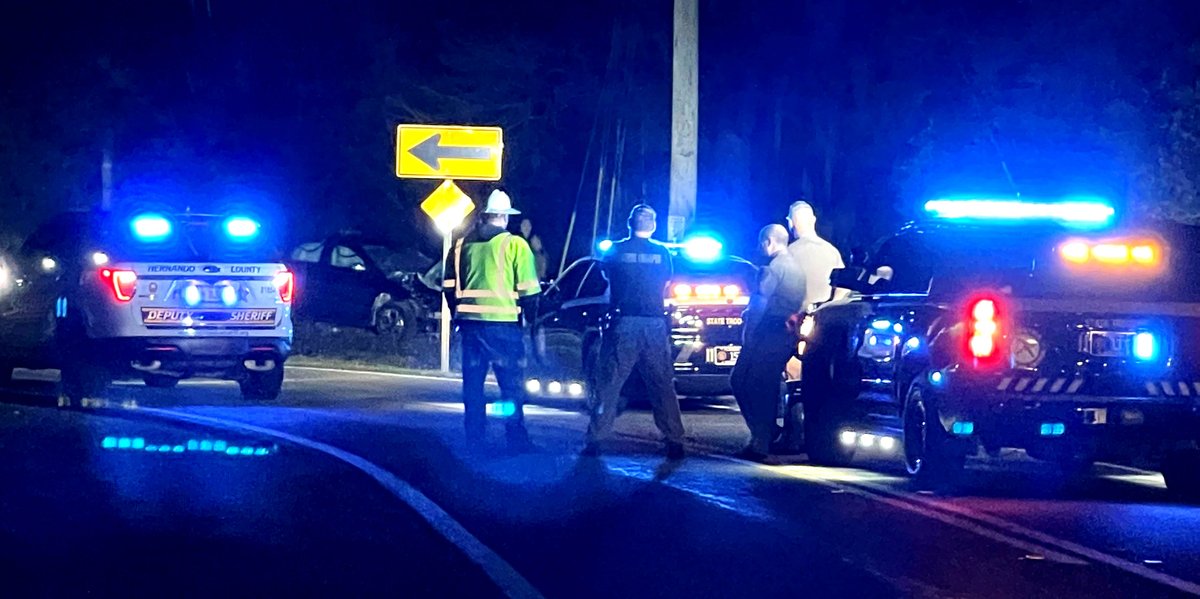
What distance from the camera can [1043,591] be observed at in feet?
26.9

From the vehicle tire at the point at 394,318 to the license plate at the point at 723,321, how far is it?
1124 cm

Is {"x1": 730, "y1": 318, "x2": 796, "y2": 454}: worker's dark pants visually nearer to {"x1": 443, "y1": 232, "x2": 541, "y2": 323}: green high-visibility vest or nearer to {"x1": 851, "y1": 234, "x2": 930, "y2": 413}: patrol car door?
{"x1": 851, "y1": 234, "x2": 930, "y2": 413}: patrol car door

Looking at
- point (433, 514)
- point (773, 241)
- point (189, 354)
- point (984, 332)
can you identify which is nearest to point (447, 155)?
point (189, 354)

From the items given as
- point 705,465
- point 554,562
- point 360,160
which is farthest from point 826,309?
point 360,160

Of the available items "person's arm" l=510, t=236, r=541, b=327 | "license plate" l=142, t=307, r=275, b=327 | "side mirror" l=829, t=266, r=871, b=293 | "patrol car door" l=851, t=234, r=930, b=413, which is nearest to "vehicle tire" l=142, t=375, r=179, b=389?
"license plate" l=142, t=307, r=275, b=327

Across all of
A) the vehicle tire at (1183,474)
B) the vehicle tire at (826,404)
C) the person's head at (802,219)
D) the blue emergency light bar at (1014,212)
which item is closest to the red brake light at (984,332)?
the blue emergency light bar at (1014,212)

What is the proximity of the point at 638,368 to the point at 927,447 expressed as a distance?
2.44 metres

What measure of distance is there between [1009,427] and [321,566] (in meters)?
4.53

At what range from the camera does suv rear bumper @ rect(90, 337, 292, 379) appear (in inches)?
667

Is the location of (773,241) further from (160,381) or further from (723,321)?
(160,381)

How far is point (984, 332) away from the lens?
11445 mm

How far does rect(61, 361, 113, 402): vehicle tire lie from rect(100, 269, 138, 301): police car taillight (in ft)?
2.34

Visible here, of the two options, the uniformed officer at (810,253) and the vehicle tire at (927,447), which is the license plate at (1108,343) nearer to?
the vehicle tire at (927,447)

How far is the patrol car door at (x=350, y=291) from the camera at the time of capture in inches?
1112
